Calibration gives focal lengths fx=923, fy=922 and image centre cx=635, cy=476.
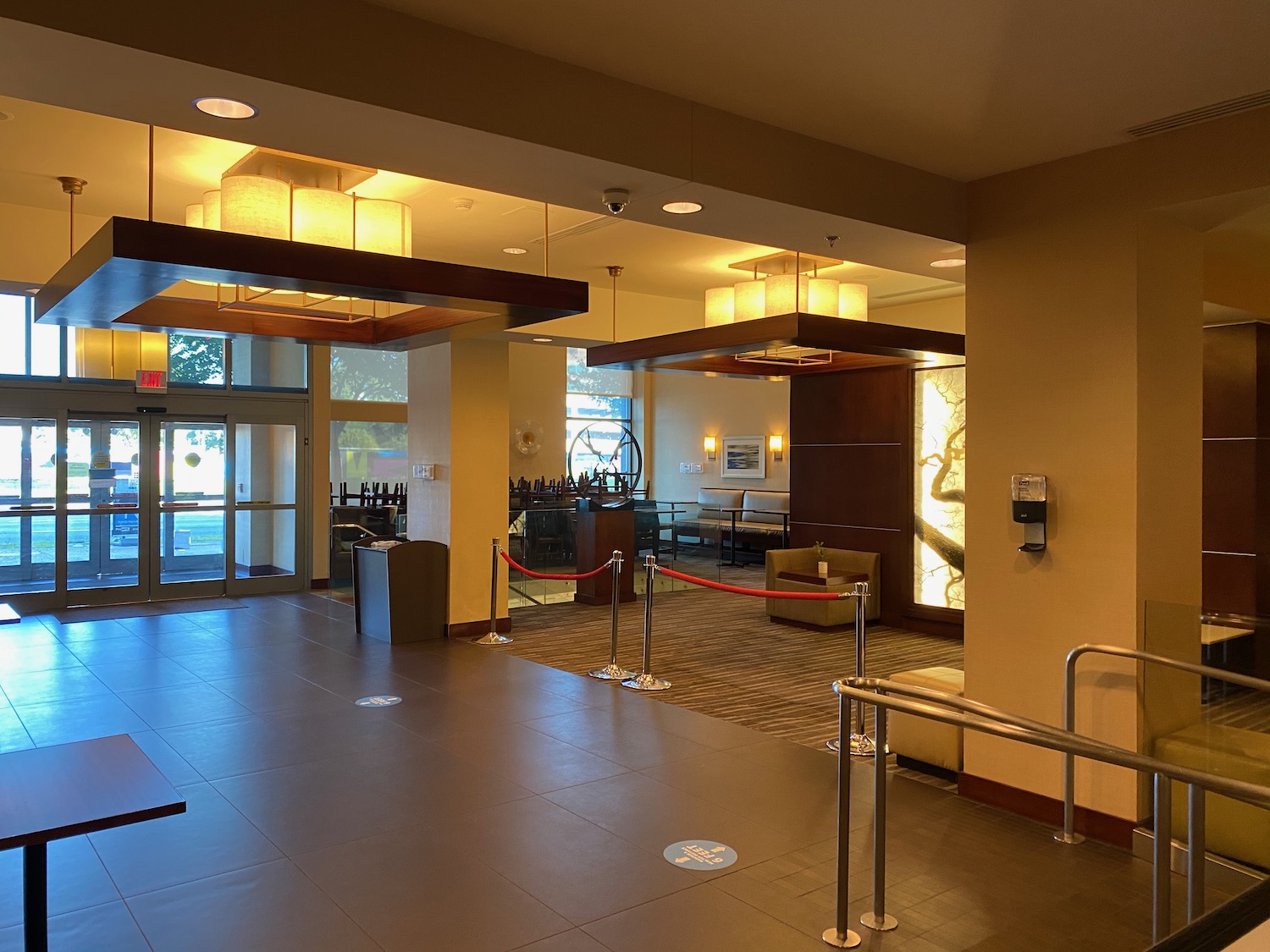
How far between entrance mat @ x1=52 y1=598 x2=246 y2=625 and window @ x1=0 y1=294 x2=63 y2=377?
266 cm

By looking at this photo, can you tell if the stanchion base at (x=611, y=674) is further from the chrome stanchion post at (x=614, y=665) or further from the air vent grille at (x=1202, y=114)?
the air vent grille at (x=1202, y=114)

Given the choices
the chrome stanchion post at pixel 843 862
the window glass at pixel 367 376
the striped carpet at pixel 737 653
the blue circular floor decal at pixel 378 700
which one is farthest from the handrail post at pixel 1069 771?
the window glass at pixel 367 376

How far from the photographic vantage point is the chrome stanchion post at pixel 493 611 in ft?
28.4

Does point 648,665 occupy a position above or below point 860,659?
below

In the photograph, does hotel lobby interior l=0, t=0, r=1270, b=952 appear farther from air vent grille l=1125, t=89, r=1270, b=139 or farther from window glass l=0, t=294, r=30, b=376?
window glass l=0, t=294, r=30, b=376

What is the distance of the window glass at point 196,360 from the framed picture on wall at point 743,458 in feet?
31.0

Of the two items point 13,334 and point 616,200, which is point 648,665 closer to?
point 616,200

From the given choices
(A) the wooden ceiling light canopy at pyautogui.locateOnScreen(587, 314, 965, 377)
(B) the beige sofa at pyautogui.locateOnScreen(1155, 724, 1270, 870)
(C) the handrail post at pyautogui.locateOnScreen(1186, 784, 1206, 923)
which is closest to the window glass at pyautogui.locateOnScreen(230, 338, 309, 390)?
(A) the wooden ceiling light canopy at pyautogui.locateOnScreen(587, 314, 965, 377)

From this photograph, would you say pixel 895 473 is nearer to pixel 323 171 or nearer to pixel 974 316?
pixel 974 316

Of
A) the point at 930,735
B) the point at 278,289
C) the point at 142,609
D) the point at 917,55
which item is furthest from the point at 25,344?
the point at 917,55

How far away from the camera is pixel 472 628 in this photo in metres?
9.02

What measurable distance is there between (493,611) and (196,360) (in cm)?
549

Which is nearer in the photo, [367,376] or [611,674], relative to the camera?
[611,674]

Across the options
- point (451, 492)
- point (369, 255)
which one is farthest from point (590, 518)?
point (369, 255)
